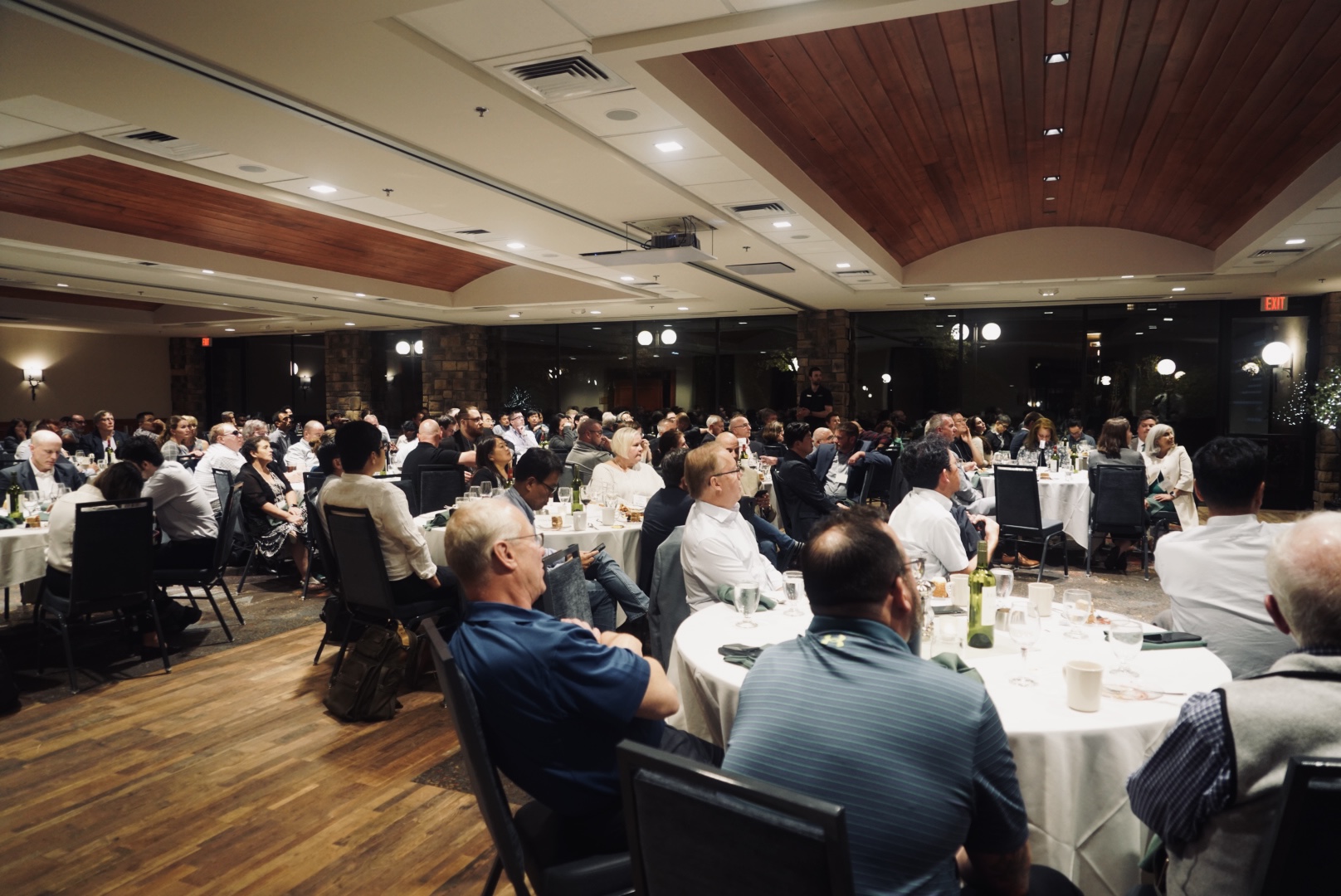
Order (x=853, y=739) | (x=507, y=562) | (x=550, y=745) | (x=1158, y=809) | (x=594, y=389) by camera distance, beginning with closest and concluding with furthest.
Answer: (x=853, y=739)
(x=1158, y=809)
(x=550, y=745)
(x=507, y=562)
(x=594, y=389)

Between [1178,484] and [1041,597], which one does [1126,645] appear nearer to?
[1041,597]

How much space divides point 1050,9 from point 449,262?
9566 millimetres

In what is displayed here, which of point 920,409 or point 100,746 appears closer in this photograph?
point 100,746

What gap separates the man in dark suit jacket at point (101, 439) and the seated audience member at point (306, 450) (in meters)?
2.19

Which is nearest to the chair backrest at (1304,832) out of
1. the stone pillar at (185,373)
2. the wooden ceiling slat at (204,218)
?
the wooden ceiling slat at (204,218)

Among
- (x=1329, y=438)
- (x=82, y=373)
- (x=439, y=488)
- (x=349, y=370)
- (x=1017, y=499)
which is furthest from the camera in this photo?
(x=82, y=373)

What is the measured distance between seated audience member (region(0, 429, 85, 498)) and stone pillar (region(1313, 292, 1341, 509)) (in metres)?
14.7

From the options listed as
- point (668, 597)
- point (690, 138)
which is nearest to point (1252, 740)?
point (668, 597)

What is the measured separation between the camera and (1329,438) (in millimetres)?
11500

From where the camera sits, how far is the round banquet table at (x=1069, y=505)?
7.59 metres

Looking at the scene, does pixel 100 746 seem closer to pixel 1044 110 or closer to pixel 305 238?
pixel 1044 110

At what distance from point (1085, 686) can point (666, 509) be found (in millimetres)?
2447

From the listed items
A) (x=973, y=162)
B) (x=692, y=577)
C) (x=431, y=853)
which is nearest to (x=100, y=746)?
(x=431, y=853)

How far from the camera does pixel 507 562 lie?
2.02 metres
